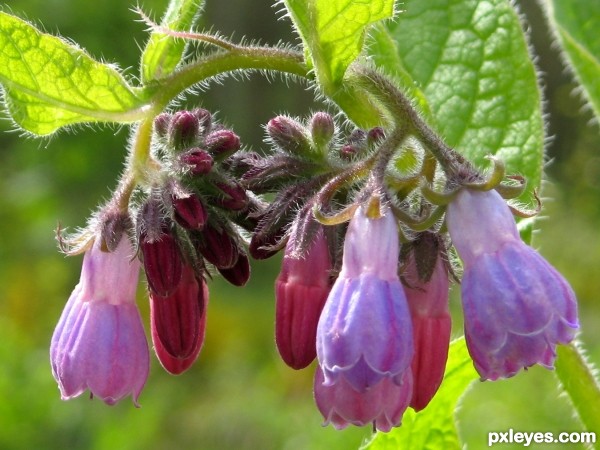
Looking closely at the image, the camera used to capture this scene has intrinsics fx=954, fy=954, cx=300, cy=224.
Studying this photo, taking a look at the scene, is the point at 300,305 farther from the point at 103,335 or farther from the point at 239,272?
the point at 103,335

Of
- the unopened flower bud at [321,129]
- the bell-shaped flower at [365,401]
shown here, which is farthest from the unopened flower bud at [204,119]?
the bell-shaped flower at [365,401]

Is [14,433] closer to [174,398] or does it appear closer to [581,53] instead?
[174,398]

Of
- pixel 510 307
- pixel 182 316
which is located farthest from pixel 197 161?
pixel 510 307

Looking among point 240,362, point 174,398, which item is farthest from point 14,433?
point 240,362

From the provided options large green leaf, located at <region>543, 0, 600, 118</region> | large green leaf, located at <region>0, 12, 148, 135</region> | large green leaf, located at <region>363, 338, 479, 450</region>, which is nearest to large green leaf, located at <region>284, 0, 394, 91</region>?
large green leaf, located at <region>0, 12, 148, 135</region>

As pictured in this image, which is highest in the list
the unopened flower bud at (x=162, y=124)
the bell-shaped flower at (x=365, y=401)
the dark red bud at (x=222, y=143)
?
the unopened flower bud at (x=162, y=124)

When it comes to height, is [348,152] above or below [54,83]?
below

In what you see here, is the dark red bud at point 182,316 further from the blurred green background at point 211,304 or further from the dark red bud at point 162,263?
the blurred green background at point 211,304
